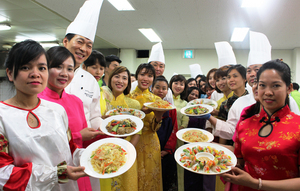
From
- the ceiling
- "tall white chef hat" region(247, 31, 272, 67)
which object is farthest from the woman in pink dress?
the ceiling

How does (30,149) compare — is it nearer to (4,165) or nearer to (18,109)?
(4,165)

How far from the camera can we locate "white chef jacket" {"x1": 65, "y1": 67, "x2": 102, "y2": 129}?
1.72 meters

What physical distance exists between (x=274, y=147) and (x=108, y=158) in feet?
3.76

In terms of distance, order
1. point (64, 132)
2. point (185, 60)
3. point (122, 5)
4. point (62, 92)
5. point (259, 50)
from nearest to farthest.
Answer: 1. point (64, 132)
2. point (62, 92)
3. point (259, 50)
4. point (122, 5)
5. point (185, 60)

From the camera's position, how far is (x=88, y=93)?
178cm

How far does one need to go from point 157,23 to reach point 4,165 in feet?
18.7

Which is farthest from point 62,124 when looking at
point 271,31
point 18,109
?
point 271,31

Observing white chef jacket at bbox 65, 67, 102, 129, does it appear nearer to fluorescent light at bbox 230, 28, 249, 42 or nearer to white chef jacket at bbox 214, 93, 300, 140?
white chef jacket at bbox 214, 93, 300, 140

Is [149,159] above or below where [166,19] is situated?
below

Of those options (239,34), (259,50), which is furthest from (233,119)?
(239,34)

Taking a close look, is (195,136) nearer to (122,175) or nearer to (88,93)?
(122,175)

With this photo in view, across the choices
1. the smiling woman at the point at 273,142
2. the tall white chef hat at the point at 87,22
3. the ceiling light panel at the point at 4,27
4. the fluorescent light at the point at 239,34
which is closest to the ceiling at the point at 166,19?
the ceiling light panel at the point at 4,27

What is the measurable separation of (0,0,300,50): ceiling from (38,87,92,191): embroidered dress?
116 inches

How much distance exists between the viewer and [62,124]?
1138 mm
